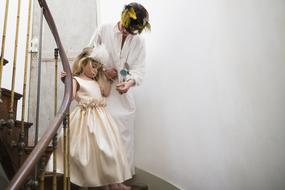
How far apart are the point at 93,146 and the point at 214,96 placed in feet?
3.98

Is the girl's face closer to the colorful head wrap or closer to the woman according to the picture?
the woman

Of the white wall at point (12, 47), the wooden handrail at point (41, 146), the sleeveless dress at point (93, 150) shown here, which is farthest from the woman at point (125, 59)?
the white wall at point (12, 47)

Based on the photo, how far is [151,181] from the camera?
2459 millimetres

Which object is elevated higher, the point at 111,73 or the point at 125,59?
the point at 125,59

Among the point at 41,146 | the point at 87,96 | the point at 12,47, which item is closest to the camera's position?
the point at 41,146

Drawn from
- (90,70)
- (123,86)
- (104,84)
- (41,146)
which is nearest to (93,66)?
(90,70)

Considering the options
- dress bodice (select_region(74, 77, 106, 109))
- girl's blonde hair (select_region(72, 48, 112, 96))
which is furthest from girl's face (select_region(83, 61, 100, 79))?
dress bodice (select_region(74, 77, 106, 109))

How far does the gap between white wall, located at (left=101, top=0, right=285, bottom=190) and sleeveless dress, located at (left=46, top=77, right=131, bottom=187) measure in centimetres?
81

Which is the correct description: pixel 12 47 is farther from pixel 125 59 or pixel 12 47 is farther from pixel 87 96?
pixel 87 96

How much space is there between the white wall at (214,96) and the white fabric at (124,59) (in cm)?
36

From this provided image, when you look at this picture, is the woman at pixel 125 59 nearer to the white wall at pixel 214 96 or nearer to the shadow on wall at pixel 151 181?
the shadow on wall at pixel 151 181

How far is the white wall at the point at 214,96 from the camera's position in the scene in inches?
81.1

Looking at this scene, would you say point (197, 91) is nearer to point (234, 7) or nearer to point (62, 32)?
point (234, 7)

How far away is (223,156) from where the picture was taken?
2205 millimetres
